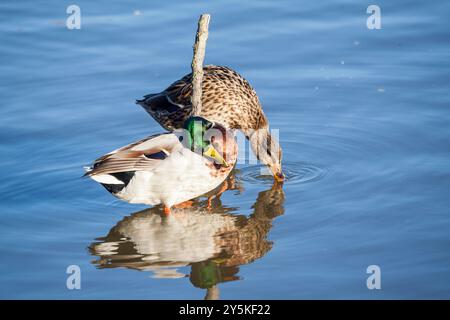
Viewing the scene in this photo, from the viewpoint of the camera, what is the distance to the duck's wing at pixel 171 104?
8.28 meters

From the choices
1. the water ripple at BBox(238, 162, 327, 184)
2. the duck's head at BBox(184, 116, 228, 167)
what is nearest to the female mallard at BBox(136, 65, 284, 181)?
the water ripple at BBox(238, 162, 327, 184)

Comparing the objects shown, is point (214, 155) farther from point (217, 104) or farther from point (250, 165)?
point (217, 104)

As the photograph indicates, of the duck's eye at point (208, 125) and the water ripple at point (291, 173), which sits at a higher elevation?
the duck's eye at point (208, 125)

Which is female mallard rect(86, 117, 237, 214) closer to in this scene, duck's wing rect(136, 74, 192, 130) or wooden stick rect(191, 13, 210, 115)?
wooden stick rect(191, 13, 210, 115)

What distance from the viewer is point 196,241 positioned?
648 centimetres

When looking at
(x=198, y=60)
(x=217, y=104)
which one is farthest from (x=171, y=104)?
(x=198, y=60)

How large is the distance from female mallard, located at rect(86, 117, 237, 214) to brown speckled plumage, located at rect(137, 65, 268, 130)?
1.27 m

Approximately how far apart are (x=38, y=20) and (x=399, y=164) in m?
4.86

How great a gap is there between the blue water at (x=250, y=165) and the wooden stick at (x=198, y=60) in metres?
0.79

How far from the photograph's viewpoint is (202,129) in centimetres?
699

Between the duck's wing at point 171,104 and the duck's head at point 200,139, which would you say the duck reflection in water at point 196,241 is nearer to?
the duck's head at point 200,139

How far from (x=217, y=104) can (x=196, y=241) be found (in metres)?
2.14

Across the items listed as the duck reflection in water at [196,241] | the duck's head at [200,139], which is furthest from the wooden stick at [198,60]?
the duck reflection in water at [196,241]

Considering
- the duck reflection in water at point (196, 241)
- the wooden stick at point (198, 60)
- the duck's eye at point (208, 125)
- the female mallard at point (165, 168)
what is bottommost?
the duck reflection in water at point (196, 241)
